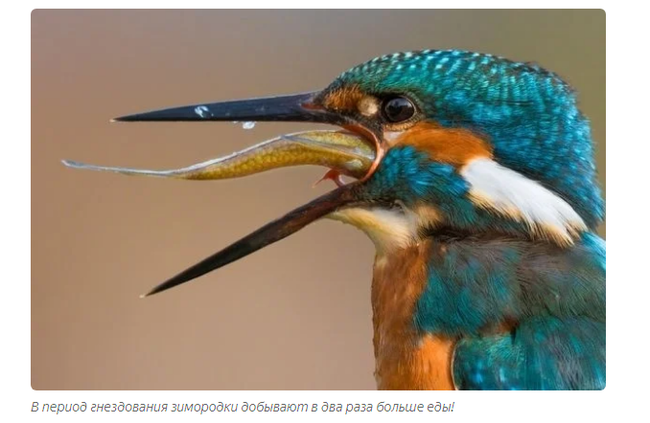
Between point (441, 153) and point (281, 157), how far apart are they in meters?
0.33

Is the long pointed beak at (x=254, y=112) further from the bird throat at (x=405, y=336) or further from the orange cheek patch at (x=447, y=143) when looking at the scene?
the bird throat at (x=405, y=336)

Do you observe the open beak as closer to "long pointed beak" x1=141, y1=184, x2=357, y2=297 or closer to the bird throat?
"long pointed beak" x1=141, y1=184, x2=357, y2=297

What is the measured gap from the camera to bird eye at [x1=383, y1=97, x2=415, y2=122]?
1.58 meters

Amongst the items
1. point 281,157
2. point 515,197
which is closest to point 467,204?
point 515,197

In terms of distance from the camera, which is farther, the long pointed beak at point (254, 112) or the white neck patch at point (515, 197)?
the long pointed beak at point (254, 112)

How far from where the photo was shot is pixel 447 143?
5.15ft

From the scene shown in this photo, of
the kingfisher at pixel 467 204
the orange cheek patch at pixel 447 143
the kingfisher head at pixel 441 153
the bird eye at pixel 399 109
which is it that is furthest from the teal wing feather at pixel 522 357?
the bird eye at pixel 399 109

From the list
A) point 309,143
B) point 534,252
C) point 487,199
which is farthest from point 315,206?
point 534,252

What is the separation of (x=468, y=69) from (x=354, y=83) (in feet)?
0.76

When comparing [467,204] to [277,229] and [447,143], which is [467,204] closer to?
[447,143]

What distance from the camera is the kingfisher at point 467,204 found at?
1.56m

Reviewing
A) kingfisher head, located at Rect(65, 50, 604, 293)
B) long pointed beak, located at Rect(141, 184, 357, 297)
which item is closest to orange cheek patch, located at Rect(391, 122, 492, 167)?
kingfisher head, located at Rect(65, 50, 604, 293)

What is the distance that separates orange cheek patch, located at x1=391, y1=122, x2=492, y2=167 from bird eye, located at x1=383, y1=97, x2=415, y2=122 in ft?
0.10

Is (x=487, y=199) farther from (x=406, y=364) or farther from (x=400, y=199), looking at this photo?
(x=406, y=364)
